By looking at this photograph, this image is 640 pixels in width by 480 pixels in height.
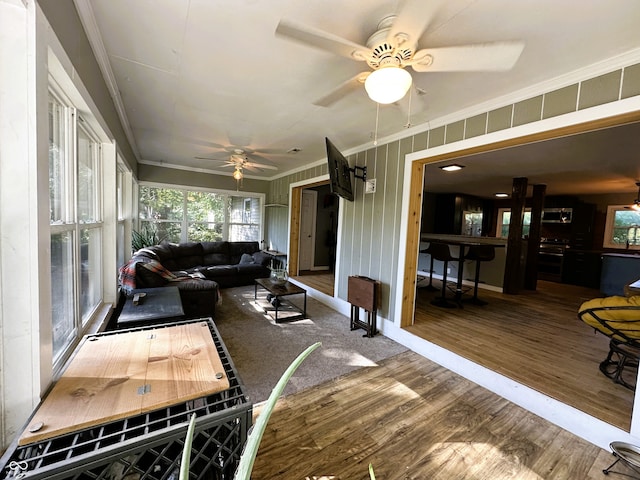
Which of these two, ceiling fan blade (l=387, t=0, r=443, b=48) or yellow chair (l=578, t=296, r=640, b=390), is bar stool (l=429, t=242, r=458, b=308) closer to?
yellow chair (l=578, t=296, r=640, b=390)

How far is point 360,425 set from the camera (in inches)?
73.3

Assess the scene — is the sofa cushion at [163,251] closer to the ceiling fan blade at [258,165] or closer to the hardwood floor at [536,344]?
the ceiling fan blade at [258,165]

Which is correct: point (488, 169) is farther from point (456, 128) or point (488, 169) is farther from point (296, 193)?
point (296, 193)

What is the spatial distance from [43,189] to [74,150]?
36.4 inches

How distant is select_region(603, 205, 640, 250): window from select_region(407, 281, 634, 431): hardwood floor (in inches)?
131

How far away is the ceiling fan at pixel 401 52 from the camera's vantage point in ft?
4.40

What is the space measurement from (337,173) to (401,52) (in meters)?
1.57

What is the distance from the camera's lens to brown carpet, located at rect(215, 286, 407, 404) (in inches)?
94.2

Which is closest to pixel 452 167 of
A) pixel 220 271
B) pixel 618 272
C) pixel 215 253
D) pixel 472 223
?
pixel 618 272

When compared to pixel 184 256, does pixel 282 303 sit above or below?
below

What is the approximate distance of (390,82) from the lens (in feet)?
4.82

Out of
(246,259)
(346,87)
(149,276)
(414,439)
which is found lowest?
(414,439)

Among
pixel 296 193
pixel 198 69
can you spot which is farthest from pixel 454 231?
pixel 198 69

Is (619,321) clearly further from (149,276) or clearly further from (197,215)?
(197,215)
